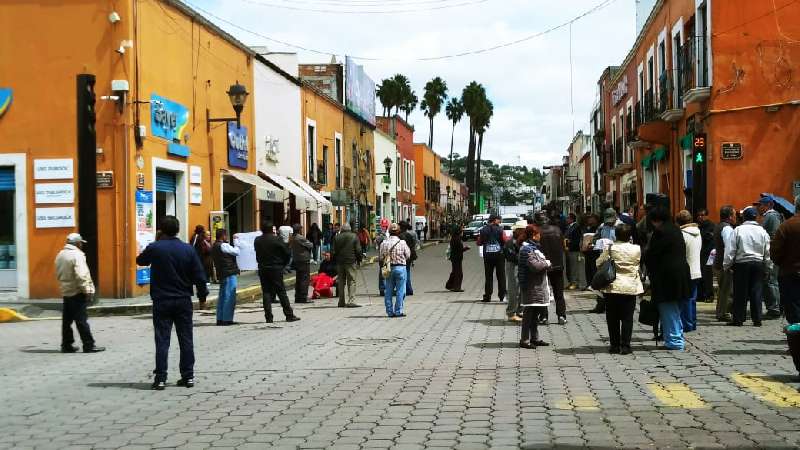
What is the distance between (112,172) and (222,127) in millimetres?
6275

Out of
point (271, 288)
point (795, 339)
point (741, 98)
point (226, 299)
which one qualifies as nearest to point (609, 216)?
point (271, 288)

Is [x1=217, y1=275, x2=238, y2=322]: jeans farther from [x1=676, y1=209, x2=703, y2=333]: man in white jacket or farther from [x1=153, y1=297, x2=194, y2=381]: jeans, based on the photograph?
[x1=676, y1=209, x2=703, y2=333]: man in white jacket

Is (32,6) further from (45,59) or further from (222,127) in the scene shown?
(222,127)

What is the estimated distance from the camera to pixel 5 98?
1744 centimetres

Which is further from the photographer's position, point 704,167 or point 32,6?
point 704,167

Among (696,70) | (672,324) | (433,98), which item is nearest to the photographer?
(672,324)

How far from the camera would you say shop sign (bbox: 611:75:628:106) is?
34.2 m

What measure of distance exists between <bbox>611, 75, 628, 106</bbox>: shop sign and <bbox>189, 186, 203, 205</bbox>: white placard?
19610 mm

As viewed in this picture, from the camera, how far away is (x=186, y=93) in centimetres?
2077

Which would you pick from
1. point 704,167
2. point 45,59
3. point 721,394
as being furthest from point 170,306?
point 704,167

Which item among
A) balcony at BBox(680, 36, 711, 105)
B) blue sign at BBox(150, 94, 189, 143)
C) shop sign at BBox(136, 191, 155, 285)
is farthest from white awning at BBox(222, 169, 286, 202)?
balcony at BBox(680, 36, 711, 105)

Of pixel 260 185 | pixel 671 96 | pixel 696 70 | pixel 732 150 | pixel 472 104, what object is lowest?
pixel 260 185

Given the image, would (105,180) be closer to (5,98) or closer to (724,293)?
(5,98)

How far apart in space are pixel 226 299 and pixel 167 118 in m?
7.16
